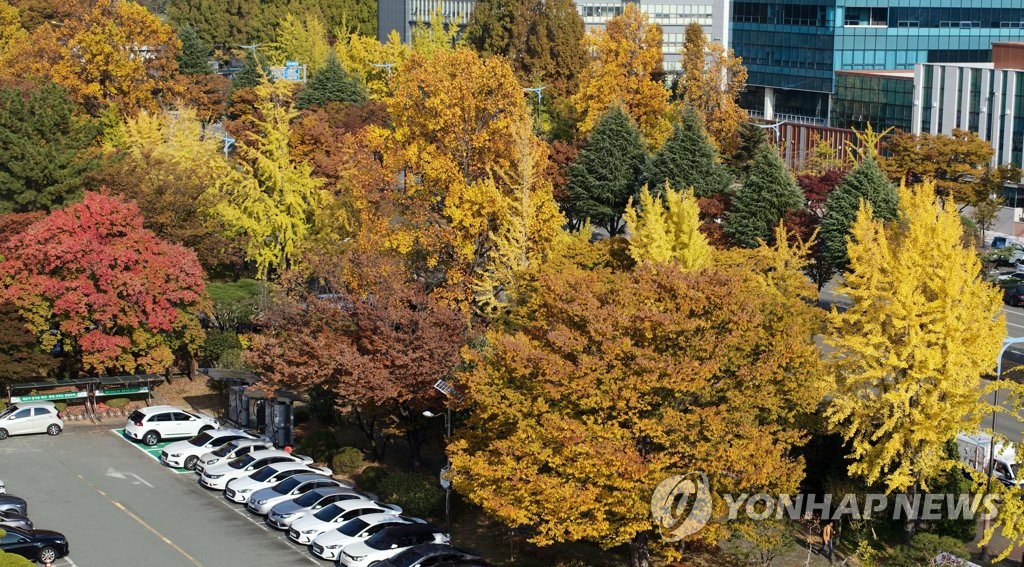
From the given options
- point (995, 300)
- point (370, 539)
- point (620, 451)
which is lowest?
point (370, 539)

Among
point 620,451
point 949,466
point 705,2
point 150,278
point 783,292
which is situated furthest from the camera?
point 705,2

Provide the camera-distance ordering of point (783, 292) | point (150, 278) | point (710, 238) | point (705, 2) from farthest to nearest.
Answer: point (705, 2) → point (710, 238) → point (150, 278) → point (783, 292)

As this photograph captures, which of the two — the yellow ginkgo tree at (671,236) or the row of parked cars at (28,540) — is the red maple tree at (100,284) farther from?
the yellow ginkgo tree at (671,236)

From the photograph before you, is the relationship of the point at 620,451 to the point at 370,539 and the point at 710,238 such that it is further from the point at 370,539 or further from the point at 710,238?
the point at 710,238

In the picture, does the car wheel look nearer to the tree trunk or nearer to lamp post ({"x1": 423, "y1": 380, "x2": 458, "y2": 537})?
lamp post ({"x1": 423, "y1": 380, "x2": 458, "y2": 537})

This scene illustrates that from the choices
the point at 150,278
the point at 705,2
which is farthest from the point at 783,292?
the point at 705,2

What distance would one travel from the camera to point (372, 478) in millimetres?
44469

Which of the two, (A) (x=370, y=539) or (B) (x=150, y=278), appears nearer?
(A) (x=370, y=539)

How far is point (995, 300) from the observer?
38688 mm

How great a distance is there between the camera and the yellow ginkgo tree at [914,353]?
37.3 metres

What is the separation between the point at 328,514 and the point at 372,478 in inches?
184

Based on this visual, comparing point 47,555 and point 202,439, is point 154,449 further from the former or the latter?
point 47,555

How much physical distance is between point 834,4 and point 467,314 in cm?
7338

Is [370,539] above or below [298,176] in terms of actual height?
below
